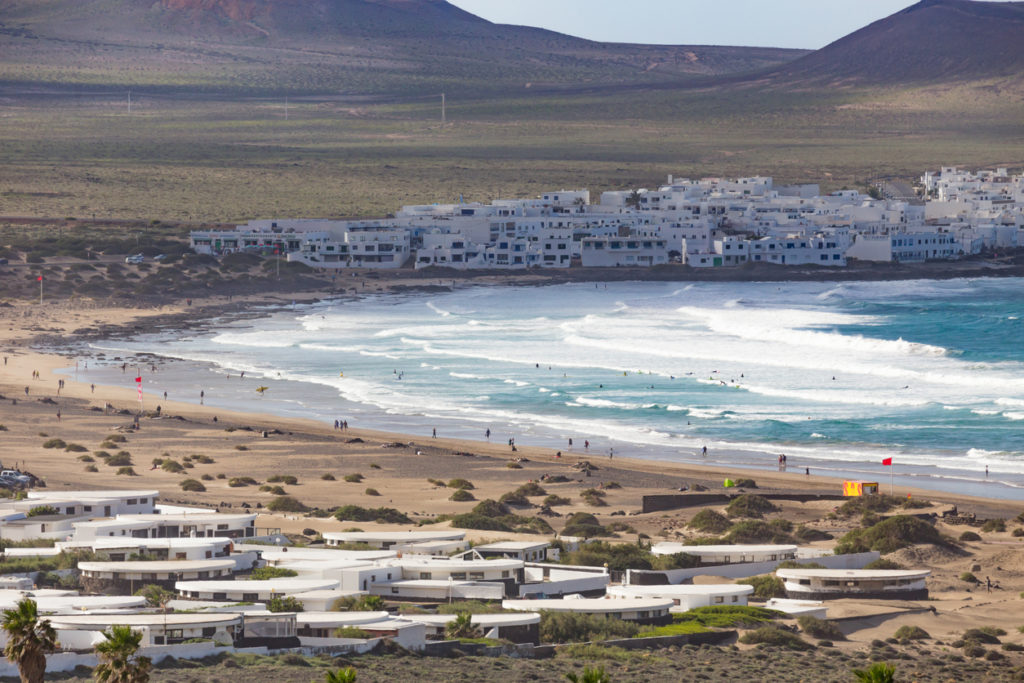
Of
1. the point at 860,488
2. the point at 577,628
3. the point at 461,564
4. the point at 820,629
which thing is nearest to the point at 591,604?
the point at 577,628

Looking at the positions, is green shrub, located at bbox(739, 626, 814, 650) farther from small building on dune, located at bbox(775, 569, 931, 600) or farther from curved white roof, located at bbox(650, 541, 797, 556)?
curved white roof, located at bbox(650, 541, 797, 556)

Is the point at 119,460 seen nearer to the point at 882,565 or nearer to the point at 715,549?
the point at 715,549

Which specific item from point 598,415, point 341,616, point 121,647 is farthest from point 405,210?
point 121,647

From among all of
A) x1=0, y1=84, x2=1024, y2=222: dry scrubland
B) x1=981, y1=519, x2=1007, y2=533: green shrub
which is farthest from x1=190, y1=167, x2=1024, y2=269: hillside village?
x1=981, y1=519, x2=1007, y2=533: green shrub


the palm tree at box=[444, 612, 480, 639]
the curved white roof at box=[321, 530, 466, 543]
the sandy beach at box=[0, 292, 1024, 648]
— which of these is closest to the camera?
the palm tree at box=[444, 612, 480, 639]

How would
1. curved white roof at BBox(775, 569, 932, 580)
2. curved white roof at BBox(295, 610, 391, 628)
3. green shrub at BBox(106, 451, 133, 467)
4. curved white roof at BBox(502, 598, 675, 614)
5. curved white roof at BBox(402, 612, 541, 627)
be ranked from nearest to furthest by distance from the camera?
curved white roof at BBox(295, 610, 391, 628) < curved white roof at BBox(402, 612, 541, 627) < curved white roof at BBox(502, 598, 675, 614) < curved white roof at BBox(775, 569, 932, 580) < green shrub at BBox(106, 451, 133, 467)

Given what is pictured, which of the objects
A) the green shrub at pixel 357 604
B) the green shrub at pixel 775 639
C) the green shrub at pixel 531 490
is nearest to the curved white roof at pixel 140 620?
the green shrub at pixel 357 604

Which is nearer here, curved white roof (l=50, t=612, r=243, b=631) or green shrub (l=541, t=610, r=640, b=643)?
curved white roof (l=50, t=612, r=243, b=631)
